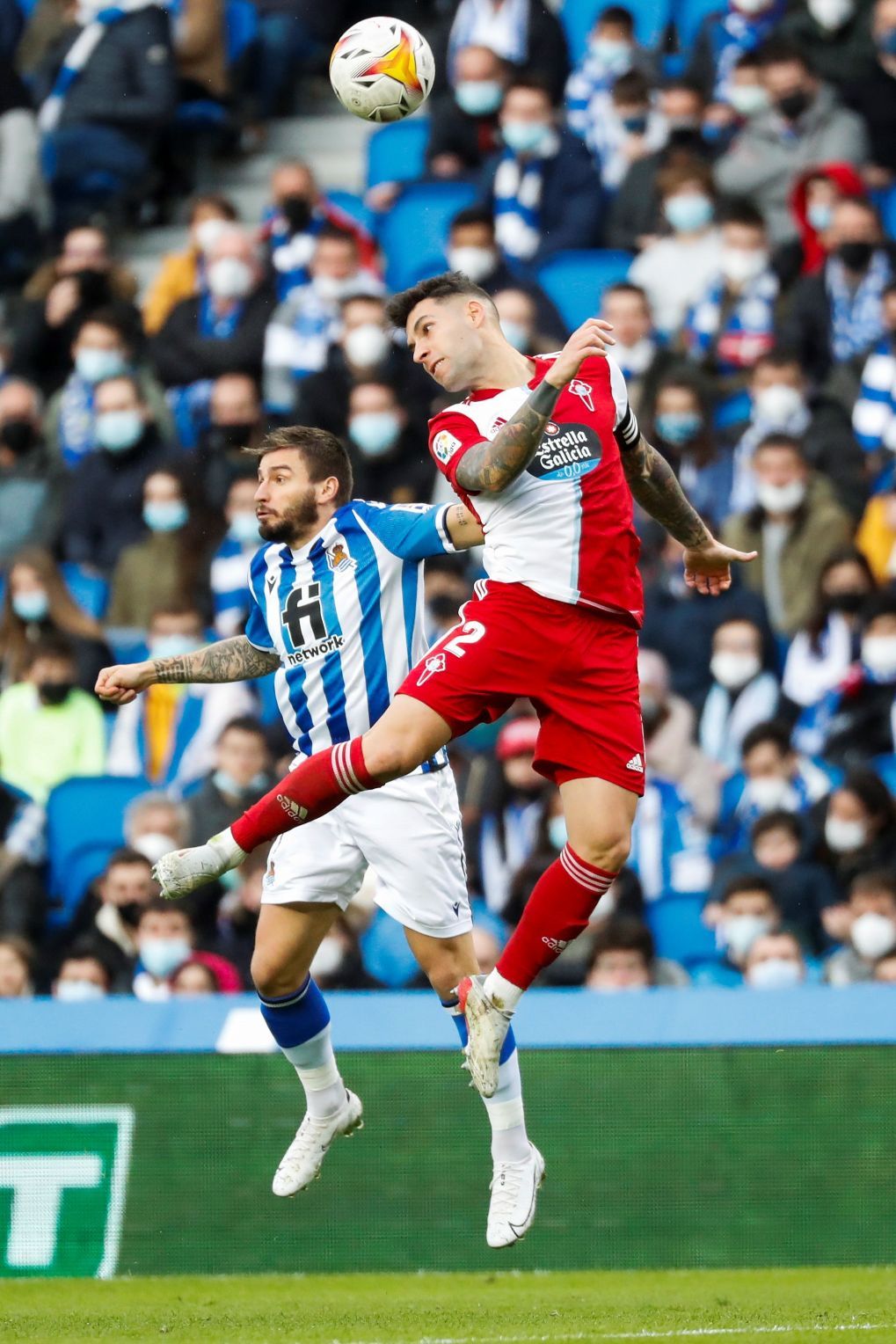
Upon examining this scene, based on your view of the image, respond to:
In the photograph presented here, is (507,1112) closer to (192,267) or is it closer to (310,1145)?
(310,1145)

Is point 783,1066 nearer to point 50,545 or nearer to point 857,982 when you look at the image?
point 857,982

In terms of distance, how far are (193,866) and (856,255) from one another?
687 cm

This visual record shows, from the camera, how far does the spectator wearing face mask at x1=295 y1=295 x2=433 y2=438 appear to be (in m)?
13.7

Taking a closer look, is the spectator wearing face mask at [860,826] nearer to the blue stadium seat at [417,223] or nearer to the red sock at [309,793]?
the red sock at [309,793]

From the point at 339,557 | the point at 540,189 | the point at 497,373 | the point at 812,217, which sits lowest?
the point at 540,189

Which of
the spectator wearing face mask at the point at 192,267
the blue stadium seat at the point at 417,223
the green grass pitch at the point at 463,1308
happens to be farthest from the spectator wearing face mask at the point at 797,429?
the green grass pitch at the point at 463,1308

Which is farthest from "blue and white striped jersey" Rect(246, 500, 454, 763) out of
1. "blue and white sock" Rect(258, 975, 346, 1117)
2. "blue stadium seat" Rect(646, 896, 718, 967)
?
"blue stadium seat" Rect(646, 896, 718, 967)

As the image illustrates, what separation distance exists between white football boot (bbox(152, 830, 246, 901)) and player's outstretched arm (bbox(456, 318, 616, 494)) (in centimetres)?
142

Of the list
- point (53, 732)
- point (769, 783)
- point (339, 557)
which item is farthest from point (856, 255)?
point (339, 557)

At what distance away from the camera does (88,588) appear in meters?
14.2

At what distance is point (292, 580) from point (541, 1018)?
2.56m

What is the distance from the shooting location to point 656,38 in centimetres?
1560

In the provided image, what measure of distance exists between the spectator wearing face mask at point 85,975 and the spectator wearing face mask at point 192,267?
4.92 m

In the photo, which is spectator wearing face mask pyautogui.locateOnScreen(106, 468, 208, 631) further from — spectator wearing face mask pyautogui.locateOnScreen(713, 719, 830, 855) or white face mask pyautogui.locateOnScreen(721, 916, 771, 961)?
white face mask pyautogui.locateOnScreen(721, 916, 771, 961)
